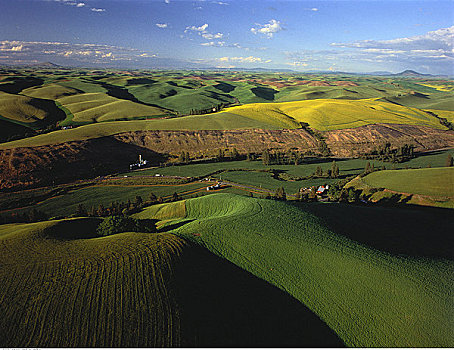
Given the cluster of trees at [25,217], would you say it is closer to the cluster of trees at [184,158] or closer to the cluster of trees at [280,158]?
the cluster of trees at [184,158]

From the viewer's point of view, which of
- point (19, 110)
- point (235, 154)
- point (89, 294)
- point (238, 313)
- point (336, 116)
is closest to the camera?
point (89, 294)

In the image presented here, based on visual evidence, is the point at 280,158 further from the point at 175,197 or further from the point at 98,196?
the point at 98,196

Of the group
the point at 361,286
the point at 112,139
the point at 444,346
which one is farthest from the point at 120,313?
the point at 112,139

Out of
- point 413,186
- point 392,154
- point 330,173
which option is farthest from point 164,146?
point 392,154

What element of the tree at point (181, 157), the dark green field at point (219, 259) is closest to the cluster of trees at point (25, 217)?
the dark green field at point (219, 259)

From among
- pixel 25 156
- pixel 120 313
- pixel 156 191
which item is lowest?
pixel 156 191

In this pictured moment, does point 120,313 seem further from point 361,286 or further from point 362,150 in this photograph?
point 362,150
